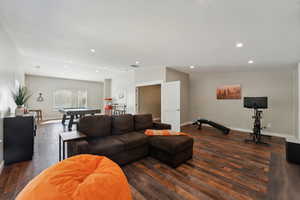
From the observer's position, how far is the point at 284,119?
4504mm

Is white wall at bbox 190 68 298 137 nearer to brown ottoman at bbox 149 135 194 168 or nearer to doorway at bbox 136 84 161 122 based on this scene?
doorway at bbox 136 84 161 122

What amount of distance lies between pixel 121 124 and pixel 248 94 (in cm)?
533

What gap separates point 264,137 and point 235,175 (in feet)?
11.6

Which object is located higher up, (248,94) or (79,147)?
(248,94)

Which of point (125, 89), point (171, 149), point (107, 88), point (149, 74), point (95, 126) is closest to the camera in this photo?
point (171, 149)

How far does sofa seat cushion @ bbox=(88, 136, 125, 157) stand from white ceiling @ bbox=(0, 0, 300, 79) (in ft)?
7.10

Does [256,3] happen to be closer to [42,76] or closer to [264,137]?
[264,137]

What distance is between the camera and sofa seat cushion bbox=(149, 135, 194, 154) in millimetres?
2277

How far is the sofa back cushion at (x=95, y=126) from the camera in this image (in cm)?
240

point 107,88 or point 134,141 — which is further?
point 107,88

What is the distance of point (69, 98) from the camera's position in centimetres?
844

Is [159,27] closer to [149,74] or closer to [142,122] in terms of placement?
[142,122]

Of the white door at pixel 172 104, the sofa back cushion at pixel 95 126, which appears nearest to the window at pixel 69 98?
the white door at pixel 172 104

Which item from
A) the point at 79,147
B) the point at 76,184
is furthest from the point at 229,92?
the point at 76,184
